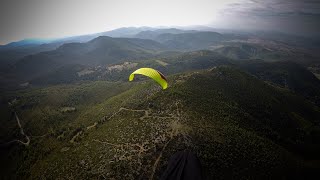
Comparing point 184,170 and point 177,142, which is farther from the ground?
point 184,170

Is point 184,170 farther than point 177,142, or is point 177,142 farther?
point 177,142

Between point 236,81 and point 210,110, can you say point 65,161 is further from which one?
point 236,81

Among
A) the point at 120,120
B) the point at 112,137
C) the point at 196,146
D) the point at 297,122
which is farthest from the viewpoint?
the point at 297,122

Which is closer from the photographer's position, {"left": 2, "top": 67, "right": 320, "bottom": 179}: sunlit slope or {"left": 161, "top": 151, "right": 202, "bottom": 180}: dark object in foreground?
{"left": 161, "top": 151, "right": 202, "bottom": 180}: dark object in foreground

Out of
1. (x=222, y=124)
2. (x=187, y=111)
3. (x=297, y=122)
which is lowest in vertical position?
(x=297, y=122)

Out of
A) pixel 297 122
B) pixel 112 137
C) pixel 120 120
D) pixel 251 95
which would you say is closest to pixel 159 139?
pixel 112 137

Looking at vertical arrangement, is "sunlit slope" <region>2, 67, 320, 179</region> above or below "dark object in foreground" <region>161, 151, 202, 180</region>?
below

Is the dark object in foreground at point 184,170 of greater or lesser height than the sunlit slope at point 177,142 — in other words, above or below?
above

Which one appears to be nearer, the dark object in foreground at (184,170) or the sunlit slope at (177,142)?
the dark object in foreground at (184,170)
